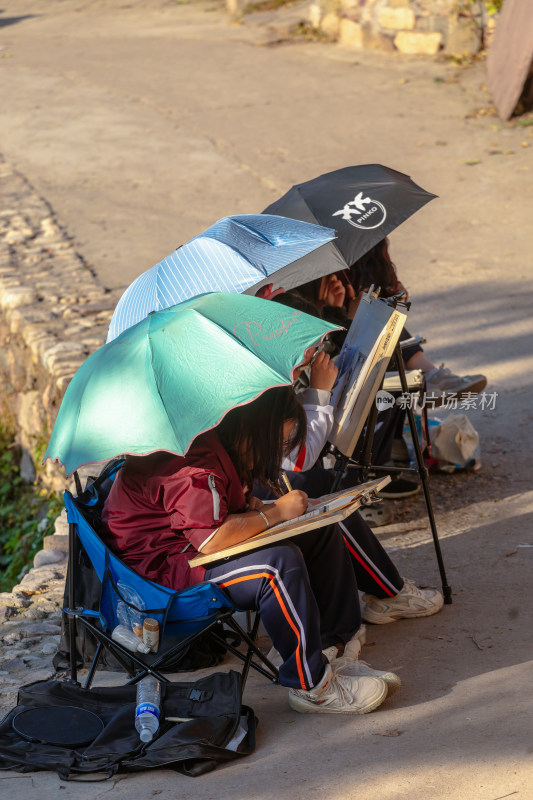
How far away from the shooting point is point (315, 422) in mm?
3715

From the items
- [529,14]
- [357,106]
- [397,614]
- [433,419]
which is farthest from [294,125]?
[397,614]

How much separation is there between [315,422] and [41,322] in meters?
4.66

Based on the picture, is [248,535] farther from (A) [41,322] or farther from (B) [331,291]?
(A) [41,322]

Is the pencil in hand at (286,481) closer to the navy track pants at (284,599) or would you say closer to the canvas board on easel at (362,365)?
the canvas board on easel at (362,365)

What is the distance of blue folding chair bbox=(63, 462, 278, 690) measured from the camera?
3.04 metres

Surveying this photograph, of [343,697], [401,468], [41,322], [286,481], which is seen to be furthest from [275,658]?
[41,322]

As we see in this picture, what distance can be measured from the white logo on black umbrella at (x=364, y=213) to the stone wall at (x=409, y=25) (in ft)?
28.7

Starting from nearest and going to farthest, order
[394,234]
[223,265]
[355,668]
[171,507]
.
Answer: [171,507]
[355,668]
[223,265]
[394,234]

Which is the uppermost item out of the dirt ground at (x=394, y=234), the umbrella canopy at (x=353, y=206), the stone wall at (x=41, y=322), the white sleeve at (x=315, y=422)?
the umbrella canopy at (x=353, y=206)

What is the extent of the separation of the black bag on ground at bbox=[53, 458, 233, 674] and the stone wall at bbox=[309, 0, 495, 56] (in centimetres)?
1035

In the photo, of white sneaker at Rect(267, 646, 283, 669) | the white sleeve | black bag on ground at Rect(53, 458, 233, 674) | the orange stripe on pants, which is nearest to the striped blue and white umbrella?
the white sleeve

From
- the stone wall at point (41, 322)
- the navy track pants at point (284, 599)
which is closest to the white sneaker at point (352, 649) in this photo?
the navy track pants at point (284, 599)

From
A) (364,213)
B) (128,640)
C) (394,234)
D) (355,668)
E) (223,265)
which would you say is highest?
(364,213)

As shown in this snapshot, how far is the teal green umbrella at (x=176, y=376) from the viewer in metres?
2.84
